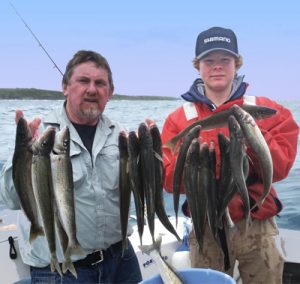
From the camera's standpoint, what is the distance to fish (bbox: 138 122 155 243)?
9.92ft

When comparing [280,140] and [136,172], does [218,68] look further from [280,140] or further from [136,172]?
[136,172]

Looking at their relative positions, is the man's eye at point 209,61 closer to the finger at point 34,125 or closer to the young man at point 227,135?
the young man at point 227,135

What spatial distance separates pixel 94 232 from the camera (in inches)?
143

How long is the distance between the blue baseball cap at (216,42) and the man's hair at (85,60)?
83cm

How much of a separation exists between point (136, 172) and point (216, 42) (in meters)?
1.46

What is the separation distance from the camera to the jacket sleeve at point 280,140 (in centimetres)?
346

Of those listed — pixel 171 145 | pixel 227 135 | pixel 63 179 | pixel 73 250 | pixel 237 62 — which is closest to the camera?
pixel 63 179

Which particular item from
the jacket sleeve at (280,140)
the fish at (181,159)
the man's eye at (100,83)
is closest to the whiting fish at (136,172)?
the fish at (181,159)

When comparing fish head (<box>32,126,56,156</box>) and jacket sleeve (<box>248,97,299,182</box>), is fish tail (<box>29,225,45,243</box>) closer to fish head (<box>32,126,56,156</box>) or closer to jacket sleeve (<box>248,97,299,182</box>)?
fish head (<box>32,126,56,156</box>)


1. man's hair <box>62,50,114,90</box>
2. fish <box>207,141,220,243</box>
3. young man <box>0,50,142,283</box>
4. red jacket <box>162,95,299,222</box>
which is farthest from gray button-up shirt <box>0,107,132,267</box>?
fish <box>207,141,220,243</box>

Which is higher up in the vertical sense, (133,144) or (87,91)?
(87,91)

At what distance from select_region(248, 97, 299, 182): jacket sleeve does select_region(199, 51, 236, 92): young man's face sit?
15.0 inches

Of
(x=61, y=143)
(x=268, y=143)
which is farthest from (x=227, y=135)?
(x=61, y=143)

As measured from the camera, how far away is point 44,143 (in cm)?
282
